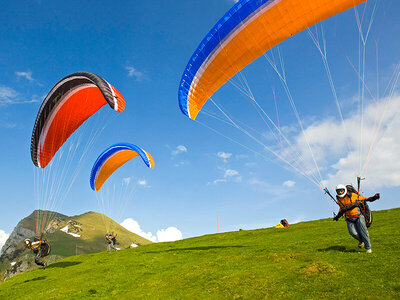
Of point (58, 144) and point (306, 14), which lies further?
point (58, 144)

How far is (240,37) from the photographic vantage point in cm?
1248

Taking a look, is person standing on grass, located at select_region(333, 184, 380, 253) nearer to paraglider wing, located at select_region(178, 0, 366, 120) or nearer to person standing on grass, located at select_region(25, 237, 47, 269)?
paraglider wing, located at select_region(178, 0, 366, 120)

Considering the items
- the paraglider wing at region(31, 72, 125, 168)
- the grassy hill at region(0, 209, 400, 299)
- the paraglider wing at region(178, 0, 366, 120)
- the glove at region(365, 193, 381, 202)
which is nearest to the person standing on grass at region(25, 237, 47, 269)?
the grassy hill at region(0, 209, 400, 299)

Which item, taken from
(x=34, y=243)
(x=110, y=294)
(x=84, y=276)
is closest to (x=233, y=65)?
(x=110, y=294)

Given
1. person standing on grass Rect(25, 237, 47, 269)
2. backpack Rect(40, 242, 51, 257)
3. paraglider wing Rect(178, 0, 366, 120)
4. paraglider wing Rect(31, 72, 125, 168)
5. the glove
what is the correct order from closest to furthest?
the glove → paraglider wing Rect(178, 0, 366, 120) → person standing on grass Rect(25, 237, 47, 269) → paraglider wing Rect(31, 72, 125, 168) → backpack Rect(40, 242, 51, 257)

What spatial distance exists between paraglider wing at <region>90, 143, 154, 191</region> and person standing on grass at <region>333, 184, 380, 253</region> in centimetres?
1640

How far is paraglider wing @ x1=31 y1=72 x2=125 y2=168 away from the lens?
16547mm

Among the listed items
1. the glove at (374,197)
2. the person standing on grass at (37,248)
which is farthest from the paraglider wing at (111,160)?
the glove at (374,197)

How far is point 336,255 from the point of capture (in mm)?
9641

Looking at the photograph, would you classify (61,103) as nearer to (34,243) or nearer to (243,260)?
(34,243)

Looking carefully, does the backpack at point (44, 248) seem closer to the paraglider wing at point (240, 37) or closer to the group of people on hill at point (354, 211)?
the paraglider wing at point (240, 37)

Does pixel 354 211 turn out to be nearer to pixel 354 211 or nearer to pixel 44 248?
pixel 354 211

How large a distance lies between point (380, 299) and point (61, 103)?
1881 cm

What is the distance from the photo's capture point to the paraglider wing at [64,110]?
1655cm
